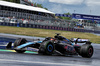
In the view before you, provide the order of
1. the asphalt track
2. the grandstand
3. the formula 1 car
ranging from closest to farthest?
the asphalt track
the formula 1 car
the grandstand

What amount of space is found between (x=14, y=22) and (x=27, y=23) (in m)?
2.49

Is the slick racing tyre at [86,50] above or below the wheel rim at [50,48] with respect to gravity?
below

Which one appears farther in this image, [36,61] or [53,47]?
[53,47]

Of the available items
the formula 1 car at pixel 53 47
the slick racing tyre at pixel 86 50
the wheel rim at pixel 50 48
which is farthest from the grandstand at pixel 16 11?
the wheel rim at pixel 50 48

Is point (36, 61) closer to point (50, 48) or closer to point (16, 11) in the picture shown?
point (50, 48)

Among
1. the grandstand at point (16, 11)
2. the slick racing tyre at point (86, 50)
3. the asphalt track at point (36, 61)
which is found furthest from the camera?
the grandstand at point (16, 11)

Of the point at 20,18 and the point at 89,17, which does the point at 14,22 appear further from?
the point at 89,17

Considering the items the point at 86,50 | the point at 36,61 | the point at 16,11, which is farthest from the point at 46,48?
the point at 16,11

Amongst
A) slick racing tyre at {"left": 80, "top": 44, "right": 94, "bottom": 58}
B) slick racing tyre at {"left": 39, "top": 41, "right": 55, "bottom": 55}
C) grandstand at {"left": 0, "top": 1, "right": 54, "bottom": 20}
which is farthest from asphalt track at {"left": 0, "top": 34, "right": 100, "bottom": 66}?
grandstand at {"left": 0, "top": 1, "right": 54, "bottom": 20}

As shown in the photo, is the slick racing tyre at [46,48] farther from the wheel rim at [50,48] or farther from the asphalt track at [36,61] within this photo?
the asphalt track at [36,61]

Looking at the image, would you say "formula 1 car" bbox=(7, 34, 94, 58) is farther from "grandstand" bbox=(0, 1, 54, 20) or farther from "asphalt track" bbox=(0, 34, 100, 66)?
"grandstand" bbox=(0, 1, 54, 20)

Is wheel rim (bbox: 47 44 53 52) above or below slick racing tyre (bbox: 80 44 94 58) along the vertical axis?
above

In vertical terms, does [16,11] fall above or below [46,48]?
below

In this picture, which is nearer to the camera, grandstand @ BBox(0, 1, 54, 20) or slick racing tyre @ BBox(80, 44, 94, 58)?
slick racing tyre @ BBox(80, 44, 94, 58)
